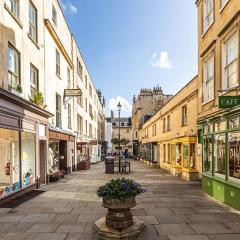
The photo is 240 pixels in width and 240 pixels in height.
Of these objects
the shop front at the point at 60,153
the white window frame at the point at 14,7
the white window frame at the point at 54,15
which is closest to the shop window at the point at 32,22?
the white window frame at the point at 14,7

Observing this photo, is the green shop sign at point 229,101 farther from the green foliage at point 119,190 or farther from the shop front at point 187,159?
the shop front at point 187,159

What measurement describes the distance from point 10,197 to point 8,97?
3919 mm

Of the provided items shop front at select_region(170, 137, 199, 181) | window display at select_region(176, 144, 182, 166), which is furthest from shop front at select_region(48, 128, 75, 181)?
window display at select_region(176, 144, 182, 166)

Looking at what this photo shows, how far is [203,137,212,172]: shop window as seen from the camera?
13.5m

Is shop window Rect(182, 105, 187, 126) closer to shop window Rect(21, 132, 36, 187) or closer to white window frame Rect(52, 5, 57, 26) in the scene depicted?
white window frame Rect(52, 5, 57, 26)

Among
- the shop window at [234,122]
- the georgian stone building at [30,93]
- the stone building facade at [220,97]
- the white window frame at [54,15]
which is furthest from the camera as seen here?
the white window frame at [54,15]

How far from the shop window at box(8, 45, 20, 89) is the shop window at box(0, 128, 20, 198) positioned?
83.6 inches

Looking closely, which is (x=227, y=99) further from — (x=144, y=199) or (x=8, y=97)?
(x=8, y=97)

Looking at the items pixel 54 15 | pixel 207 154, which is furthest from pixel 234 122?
pixel 54 15

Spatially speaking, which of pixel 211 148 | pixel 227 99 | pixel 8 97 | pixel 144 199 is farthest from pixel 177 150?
pixel 8 97

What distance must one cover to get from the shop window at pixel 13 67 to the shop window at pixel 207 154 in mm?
8946

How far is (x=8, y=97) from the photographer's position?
11.3 m

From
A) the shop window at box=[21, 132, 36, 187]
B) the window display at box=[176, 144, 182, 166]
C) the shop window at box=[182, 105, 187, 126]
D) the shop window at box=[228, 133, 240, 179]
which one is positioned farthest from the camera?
the window display at box=[176, 144, 182, 166]

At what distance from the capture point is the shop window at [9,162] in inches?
452
